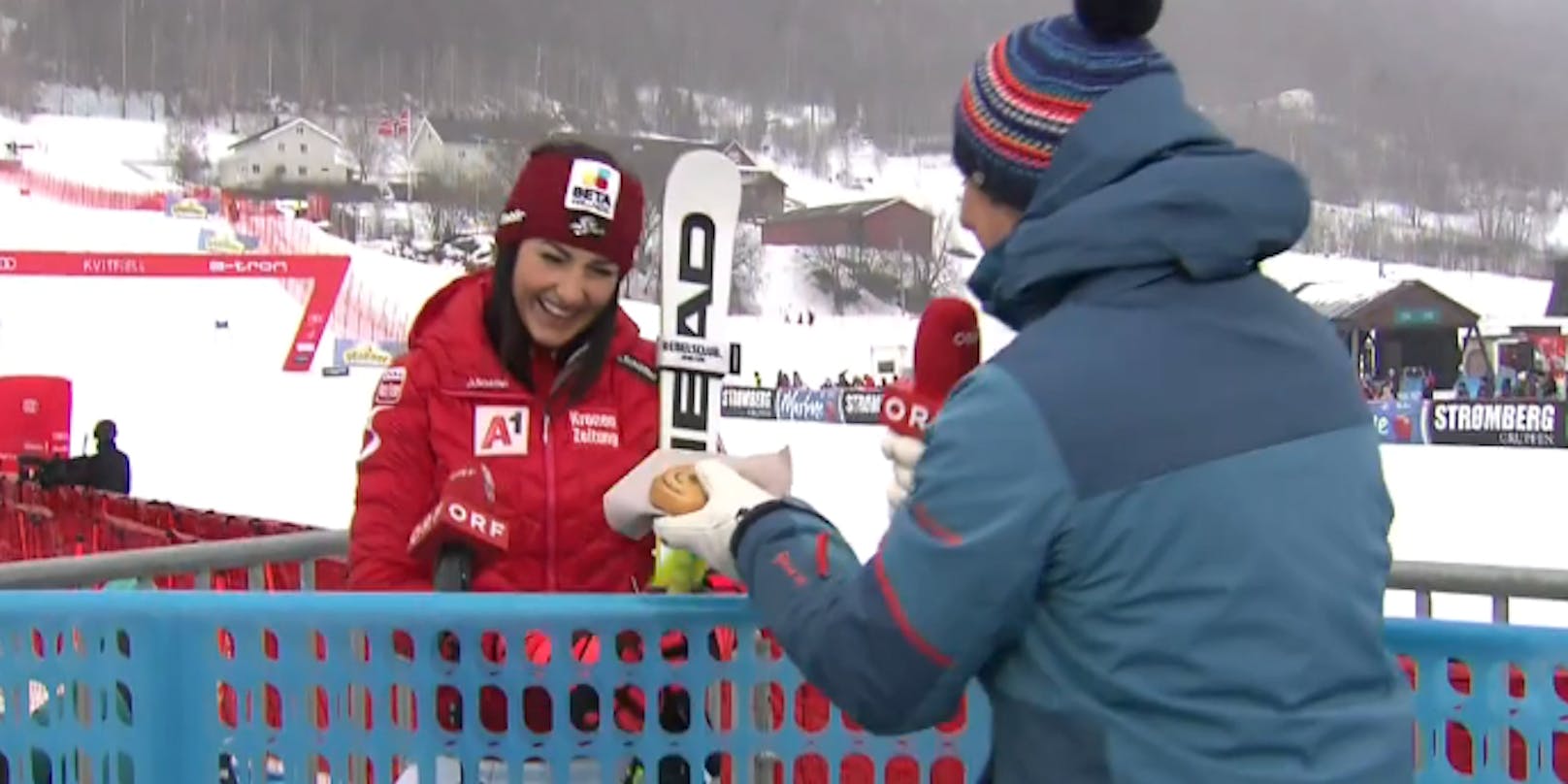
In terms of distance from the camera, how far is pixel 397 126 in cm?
7800

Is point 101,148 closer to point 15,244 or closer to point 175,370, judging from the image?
point 15,244

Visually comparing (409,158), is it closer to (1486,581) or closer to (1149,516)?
(1486,581)

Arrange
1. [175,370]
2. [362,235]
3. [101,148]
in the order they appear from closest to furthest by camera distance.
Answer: [175,370]
[362,235]
[101,148]

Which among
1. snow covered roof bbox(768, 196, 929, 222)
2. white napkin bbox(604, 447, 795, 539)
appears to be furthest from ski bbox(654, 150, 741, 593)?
→ snow covered roof bbox(768, 196, 929, 222)

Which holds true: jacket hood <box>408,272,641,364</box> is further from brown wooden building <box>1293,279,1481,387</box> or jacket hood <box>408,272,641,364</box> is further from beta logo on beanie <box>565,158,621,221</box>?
brown wooden building <box>1293,279,1481,387</box>

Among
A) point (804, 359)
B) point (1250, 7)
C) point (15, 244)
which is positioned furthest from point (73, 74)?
point (1250, 7)

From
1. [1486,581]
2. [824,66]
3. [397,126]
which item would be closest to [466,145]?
[397,126]

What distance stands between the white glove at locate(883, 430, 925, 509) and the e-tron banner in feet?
95.3

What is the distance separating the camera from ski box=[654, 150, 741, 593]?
226 centimetres

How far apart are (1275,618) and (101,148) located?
7547cm

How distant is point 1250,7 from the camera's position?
A: 359 ft

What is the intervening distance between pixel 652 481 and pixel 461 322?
0.62 metres

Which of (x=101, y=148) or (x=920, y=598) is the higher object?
(x=101, y=148)

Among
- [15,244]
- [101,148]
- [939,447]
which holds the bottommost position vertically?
[939,447]
